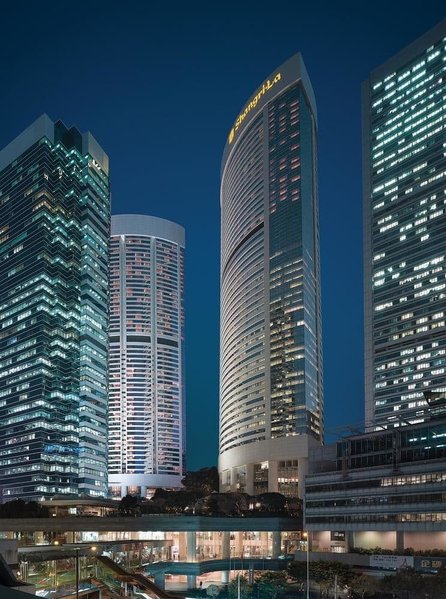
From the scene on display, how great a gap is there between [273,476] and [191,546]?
201ft

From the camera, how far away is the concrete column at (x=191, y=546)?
360 ft

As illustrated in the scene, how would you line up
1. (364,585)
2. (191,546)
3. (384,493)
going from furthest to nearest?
(191,546)
(384,493)
(364,585)

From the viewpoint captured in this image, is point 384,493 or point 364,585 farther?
point 384,493

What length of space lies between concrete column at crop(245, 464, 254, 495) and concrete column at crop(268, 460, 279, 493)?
818 centimetres

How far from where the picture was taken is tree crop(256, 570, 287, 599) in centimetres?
7919

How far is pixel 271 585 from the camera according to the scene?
265 feet

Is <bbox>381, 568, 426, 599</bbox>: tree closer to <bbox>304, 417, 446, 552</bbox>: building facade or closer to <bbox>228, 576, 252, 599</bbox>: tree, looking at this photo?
<bbox>228, 576, 252, 599</bbox>: tree

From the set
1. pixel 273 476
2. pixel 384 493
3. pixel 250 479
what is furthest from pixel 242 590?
pixel 250 479

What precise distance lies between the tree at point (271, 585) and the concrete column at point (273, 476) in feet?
255

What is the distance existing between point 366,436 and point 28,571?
246 feet

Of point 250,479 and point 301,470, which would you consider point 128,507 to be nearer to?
point 250,479

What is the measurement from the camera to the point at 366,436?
106 meters

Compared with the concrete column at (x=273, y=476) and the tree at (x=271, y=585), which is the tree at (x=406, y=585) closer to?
the tree at (x=271, y=585)

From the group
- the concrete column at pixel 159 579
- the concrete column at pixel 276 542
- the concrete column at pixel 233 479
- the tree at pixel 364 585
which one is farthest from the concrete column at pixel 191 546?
the concrete column at pixel 233 479
